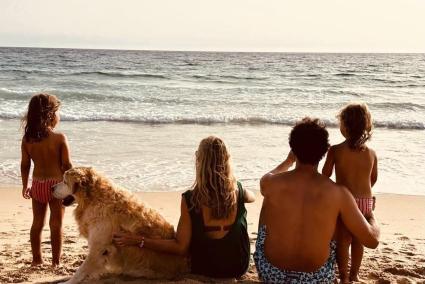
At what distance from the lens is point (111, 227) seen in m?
4.23

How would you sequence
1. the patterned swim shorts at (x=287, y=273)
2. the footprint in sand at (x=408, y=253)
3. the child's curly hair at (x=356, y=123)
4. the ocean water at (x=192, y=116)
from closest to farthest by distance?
the patterned swim shorts at (x=287, y=273) < the child's curly hair at (x=356, y=123) < the footprint in sand at (x=408, y=253) < the ocean water at (x=192, y=116)

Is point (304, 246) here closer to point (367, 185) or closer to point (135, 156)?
point (367, 185)

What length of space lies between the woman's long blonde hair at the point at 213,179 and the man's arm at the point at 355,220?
841 mm

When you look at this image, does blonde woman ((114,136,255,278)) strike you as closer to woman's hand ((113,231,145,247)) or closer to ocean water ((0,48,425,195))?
woman's hand ((113,231,145,247))

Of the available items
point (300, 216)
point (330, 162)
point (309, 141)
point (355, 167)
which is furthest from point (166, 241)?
point (355, 167)

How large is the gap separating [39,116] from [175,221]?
9.71 feet

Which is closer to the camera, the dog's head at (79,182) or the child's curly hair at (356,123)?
the dog's head at (79,182)

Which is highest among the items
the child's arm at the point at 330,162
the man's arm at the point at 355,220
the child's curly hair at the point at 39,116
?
the child's curly hair at the point at 39,116

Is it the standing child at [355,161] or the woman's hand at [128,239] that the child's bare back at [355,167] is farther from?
the woman's hand at [128,239]

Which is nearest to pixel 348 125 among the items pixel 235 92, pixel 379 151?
A: pixel 379 151

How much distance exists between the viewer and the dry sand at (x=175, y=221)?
481 centimetres

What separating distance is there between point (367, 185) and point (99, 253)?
229 cm

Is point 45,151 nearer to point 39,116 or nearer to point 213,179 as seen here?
point 39,116

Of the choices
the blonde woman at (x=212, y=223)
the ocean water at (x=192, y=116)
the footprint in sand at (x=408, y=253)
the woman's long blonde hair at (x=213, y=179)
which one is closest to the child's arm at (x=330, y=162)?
the blonde woman at (x=212, y=223)
